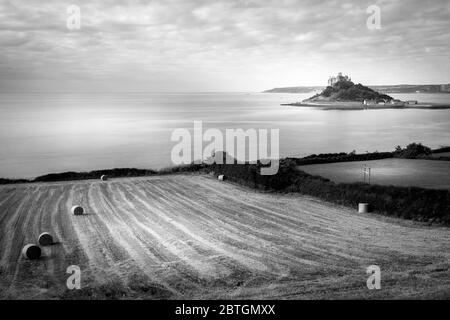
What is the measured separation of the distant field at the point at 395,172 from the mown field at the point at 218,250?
7.40 meters

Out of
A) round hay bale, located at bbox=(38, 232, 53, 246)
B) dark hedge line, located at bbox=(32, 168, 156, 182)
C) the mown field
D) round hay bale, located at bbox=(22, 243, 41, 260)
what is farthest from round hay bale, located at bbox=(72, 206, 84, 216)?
dark hedge line, located at bbox=(32, 168, 156, 182)

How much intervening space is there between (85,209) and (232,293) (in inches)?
630

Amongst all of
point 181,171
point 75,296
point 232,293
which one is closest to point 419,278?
point 232,293

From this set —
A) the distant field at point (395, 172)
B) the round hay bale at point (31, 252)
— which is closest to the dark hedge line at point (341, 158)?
the distant field at point (395, 172)

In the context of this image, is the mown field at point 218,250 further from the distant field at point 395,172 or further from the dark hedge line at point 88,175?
the dark hedge line at point 88,175

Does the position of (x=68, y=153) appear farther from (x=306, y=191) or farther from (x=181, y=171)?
(x=306, y=191)

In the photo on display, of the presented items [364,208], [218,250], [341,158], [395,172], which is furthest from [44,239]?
[341,158]

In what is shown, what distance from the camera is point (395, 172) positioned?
3600cm

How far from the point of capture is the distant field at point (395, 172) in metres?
31.4

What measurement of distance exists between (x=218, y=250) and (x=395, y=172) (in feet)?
74.8

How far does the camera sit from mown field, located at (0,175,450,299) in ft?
48.4

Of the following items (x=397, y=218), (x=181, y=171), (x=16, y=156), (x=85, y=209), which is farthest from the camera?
(x=16, y=156)
